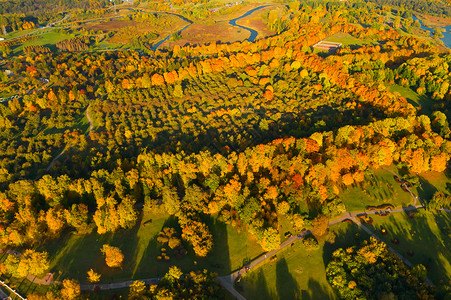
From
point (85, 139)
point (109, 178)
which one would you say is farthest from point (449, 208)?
point (85, 139)

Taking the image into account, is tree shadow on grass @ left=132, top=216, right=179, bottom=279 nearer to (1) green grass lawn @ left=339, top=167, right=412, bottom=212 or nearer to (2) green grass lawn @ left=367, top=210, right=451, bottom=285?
(1) green grass lawn @ left=339, top=167, right=412, bottom=212

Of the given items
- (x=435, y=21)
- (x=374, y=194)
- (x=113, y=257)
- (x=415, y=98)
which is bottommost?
(x=374, y=194)

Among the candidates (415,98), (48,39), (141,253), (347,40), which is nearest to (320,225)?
(141,253)

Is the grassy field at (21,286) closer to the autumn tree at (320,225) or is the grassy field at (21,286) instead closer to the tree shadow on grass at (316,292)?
the tree shadow on grass at (316,292)

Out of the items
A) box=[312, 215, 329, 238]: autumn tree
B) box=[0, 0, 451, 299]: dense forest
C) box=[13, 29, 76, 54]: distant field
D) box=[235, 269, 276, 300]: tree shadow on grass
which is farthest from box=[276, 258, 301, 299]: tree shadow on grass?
box=[13, 29, 76, 54]: distant field

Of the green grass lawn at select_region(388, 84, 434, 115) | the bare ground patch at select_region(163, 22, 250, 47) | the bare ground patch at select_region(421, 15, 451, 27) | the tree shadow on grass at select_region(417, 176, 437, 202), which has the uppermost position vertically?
the bare ground patch at select_region(163, 22, 250, 47)

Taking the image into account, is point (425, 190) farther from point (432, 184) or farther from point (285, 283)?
point (285, 283)
